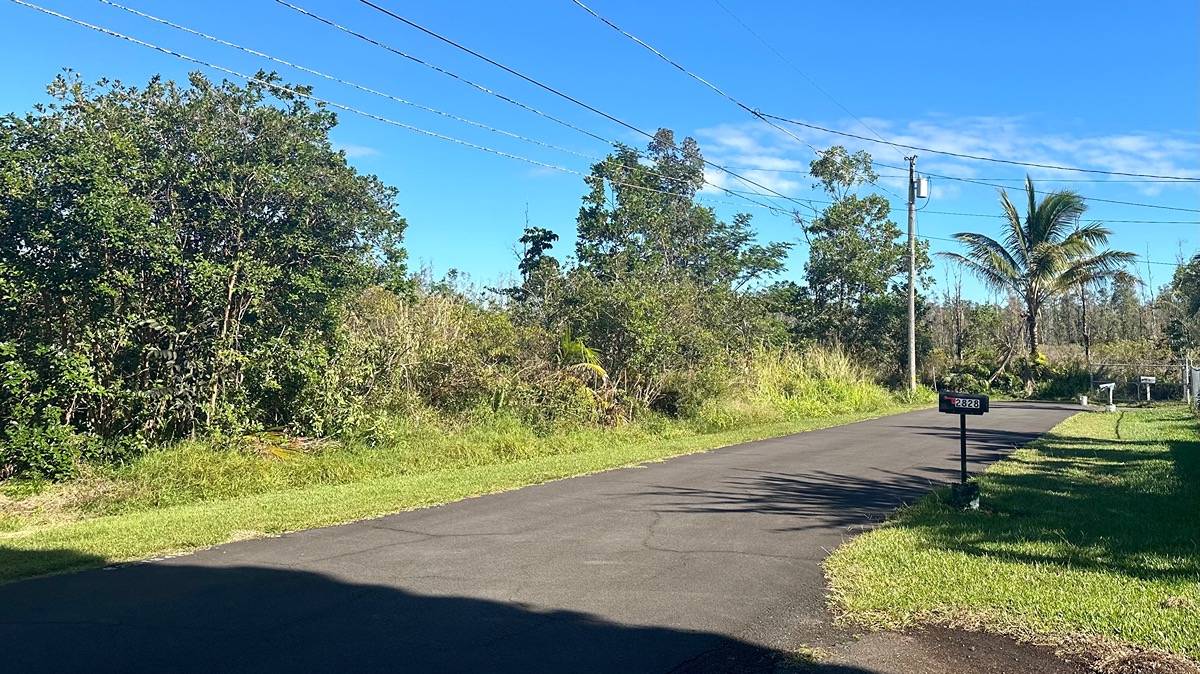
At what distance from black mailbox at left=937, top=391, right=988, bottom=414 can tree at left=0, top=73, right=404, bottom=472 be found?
9035mm

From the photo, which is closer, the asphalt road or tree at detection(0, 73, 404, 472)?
the asphalt road

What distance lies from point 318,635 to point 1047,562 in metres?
5.43

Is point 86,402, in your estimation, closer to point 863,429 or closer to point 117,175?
point 117,175

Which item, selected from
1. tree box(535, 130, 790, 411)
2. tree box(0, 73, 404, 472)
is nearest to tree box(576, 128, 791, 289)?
tree box(535, 130, 790, 411)

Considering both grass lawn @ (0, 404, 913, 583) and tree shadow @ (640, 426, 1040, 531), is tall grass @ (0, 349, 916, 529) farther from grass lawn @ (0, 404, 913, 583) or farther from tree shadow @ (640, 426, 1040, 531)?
tree shadow @ (640, 426, 1040, 531)

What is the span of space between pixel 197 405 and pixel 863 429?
47.0ft

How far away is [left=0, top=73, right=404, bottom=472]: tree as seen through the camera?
10367 mm

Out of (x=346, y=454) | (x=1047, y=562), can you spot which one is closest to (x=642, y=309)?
(x=346, y=454)

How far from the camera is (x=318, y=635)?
5.04m

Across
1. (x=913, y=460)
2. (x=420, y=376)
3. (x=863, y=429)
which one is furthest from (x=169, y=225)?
(x=863, y=429)

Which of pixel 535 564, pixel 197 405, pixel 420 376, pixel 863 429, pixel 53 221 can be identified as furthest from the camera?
pixel 863 429

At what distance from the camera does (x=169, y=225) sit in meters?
11.4

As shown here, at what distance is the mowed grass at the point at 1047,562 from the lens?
515 centimetres

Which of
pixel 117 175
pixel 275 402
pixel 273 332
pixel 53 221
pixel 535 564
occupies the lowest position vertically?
pixel 535 564
